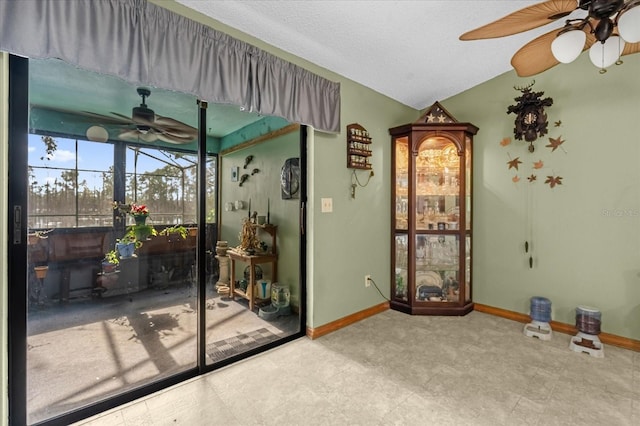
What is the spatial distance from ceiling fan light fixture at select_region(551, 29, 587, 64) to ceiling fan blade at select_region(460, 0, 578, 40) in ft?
0.31

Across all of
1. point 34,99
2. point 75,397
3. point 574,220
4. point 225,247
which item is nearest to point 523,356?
point 574,220

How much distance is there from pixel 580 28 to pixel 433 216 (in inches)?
87.3

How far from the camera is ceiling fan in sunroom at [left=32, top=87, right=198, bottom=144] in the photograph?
1985mm

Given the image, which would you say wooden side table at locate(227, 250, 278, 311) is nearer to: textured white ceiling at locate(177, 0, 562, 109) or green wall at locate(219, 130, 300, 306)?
green wall at locate(219, 130, 300, 306)

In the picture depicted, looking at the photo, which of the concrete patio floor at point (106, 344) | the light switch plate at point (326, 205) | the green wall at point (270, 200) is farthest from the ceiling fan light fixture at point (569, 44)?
the concrete patio floor at point (106, 344)

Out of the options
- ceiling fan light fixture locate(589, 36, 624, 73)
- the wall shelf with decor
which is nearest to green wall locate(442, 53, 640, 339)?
the wall shelf with decor

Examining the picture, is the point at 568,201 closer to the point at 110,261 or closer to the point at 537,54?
the point at 537,54

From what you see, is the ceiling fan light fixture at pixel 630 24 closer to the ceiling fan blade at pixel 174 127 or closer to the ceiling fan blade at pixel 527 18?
the ceiling fan blade at pixel 527 18

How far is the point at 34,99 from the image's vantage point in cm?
165

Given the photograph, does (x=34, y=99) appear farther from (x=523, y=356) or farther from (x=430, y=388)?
(x=523, y=356)

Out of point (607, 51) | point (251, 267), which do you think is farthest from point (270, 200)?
point (607, 51)

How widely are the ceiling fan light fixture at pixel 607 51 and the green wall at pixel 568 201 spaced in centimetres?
156

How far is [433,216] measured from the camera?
3.45 metres

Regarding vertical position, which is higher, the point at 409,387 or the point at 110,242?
the point at 110,242
